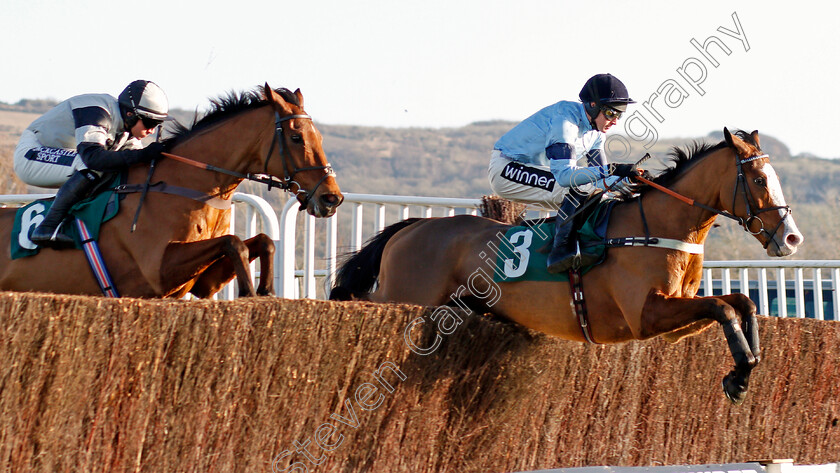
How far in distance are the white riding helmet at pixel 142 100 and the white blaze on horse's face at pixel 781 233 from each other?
3.34 meters

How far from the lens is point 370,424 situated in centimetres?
439

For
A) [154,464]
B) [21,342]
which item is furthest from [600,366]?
[21,342]

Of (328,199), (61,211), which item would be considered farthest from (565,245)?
(61,211)

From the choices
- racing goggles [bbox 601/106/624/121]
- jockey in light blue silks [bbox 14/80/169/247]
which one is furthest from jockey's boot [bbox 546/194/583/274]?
jockey in light blue silks [bbox 14/80/169/247]

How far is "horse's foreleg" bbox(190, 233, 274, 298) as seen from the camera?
4.88 metres

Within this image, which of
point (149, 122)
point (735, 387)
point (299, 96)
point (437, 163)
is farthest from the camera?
point (437, 163)

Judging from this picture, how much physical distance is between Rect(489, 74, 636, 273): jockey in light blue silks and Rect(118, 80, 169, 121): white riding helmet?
223 centimetres

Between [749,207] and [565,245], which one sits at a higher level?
[749,207]

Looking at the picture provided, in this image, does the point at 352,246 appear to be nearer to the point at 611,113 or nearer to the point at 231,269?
the point at 231,269

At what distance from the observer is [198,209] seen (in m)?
5.02

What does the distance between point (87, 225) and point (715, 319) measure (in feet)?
10.8

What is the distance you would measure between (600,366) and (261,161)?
90.4 inches

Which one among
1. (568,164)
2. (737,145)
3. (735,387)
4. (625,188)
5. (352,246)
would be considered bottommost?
(735,387)

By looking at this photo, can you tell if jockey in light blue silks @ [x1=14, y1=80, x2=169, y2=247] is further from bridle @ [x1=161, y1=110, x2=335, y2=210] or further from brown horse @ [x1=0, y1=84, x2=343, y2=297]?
bridle @ [x1=161, y1=110, x2=335, y2=210]
